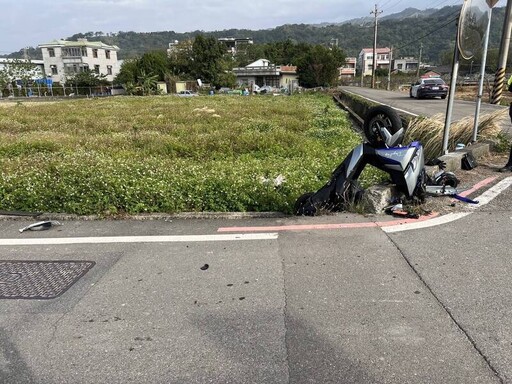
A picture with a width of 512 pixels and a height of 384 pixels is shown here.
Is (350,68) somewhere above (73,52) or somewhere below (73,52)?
below

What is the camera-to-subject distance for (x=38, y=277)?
3.33 m

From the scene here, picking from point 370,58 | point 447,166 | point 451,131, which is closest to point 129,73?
point 451,131

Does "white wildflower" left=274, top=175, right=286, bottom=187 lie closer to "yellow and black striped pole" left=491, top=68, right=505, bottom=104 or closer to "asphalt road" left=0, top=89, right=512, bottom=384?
"asphalt road" left=0, top=89, right=512, bottom=384

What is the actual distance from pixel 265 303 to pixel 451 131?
6601mm

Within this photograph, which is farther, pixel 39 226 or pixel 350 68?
pixel 350 68

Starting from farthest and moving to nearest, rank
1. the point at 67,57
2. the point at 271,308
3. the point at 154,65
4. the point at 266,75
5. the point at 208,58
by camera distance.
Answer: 1. the point at 266,75
2. the point at 67,57
3. the point at 208,58
4. the point at 154,65
5. the point at 271,308

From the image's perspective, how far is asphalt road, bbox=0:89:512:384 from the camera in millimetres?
2238

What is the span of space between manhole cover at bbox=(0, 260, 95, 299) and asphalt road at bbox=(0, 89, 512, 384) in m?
0.02

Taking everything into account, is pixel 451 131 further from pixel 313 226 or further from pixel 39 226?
pixel 39 226

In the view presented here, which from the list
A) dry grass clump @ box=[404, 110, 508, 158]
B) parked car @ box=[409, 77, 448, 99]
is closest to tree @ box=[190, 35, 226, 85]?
parked car @ box=[409, 77, 448, 99]

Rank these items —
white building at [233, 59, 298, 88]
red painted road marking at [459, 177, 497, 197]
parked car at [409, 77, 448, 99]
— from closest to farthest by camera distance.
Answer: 1. red painted road marking at [459, 177, 497, 197]
2. parked car at [409, 77, 448, 99]
3. white building at [233, 59, 298, 88]

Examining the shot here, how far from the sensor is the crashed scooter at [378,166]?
14.4ft

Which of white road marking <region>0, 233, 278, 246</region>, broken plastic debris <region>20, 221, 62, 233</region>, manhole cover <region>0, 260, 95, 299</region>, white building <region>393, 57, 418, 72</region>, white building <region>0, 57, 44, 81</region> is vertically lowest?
manhole cover <region>0, 260, 95, 299</region>

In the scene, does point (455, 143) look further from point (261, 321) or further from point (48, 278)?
point (48, 278)
